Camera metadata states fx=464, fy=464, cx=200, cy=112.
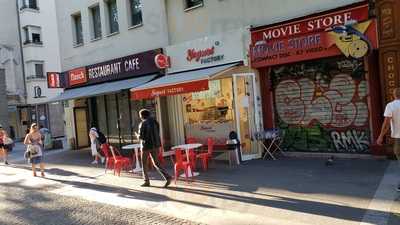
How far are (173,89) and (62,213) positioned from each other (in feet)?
18.9

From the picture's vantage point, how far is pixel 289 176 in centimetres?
1036

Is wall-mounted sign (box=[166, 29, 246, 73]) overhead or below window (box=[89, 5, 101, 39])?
below

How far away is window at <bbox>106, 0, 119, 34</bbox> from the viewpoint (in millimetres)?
19950

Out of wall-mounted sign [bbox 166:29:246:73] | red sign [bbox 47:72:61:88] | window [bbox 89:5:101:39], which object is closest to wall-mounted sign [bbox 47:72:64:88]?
red sign [bbox 47:72:61:88]

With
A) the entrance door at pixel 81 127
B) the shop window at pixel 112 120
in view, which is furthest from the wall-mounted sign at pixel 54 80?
the shop window at pixel 112 120

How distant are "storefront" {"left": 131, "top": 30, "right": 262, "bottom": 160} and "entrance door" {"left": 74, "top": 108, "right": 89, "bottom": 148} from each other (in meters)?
6.92

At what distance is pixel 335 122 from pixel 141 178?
17.6 feet

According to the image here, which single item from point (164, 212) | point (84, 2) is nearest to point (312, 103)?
point (164, 212)

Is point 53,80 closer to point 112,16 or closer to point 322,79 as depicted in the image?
point 112,16

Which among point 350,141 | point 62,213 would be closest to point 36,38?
point 350,141

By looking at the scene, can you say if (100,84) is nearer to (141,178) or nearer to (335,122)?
(141,178)

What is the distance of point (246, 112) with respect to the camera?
13.9 m

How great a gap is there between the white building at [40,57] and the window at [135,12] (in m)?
20.0

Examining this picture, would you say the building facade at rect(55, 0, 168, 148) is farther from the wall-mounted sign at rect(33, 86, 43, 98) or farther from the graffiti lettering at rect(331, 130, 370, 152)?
the wall-mounted sign at rect(33, 86, 43, 98)
